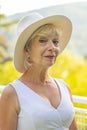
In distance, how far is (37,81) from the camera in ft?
5.19

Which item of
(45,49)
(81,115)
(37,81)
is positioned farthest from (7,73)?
(45,49)

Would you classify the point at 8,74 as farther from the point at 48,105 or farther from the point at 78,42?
the point at 48,105

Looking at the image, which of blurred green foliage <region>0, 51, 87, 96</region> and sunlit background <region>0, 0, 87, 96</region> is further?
sunlit background <region>0, 0, 87, 96</region>

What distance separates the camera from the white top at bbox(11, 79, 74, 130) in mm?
1455

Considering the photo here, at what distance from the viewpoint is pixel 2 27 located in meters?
6.72

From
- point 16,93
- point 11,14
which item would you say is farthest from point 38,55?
point 11,14

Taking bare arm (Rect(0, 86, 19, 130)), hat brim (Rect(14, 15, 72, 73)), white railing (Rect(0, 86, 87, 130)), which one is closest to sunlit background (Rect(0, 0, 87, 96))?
white railing (Rect(0, 86, 87, 130))

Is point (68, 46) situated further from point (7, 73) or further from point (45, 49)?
point (45, 49)

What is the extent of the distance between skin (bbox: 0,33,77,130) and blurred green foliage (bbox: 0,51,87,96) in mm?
3198

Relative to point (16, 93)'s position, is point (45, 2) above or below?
above

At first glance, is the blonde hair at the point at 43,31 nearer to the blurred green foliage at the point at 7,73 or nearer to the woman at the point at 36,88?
the woman at the point at 36,88

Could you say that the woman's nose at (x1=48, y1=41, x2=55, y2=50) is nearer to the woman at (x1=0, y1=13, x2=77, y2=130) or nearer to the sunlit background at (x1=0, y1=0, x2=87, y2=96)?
the woman at (x1=0, y1=13, x2=77, y2=130)

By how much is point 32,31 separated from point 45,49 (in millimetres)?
100

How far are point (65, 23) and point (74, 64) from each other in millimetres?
4457
